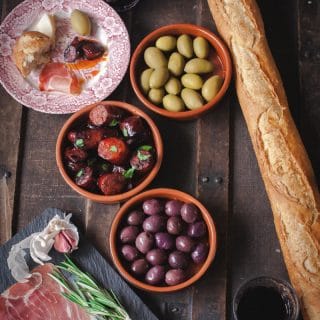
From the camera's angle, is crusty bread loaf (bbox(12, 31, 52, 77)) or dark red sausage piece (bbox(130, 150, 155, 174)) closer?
dark red sausage piece (bbox(130, 150, 155, 174))

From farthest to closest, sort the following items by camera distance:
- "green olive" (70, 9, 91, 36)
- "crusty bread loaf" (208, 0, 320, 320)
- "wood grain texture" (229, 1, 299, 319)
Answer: "green olive" (70, 9, 91, 36) → "wood grain texture" (229, 1, 299, 319) → "crusty bread loaf" (208, 0, 320, 320)

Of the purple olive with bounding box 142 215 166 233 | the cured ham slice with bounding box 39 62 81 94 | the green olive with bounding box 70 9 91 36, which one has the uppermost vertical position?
the green olive with bounding box 70 9 91 36

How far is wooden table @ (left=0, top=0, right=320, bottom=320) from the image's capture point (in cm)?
173

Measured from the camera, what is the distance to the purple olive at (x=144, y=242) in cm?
167

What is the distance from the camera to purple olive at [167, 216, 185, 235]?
168 cm

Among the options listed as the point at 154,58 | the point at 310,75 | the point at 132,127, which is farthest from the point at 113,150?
the point at 310,75

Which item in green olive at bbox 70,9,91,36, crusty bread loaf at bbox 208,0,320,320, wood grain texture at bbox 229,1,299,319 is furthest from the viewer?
green olive at bbox 70,9,91,36

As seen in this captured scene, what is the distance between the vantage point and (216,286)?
171cm

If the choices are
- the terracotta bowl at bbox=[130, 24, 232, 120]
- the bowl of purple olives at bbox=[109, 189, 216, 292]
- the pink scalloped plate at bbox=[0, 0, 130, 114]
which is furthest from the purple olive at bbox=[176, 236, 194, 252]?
the pink scalloped plate at bbox=[0, 0, 130, 114]

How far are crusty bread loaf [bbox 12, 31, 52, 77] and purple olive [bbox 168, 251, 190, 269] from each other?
2.11 feet

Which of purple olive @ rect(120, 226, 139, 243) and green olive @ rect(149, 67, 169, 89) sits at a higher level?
green olive @ rect(149, 67, 169, 89)

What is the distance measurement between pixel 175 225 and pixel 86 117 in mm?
375

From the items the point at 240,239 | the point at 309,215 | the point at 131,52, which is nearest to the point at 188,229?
the point at 240,239

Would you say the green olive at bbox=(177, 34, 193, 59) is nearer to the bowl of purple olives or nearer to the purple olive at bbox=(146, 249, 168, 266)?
the bowl of purple olives
